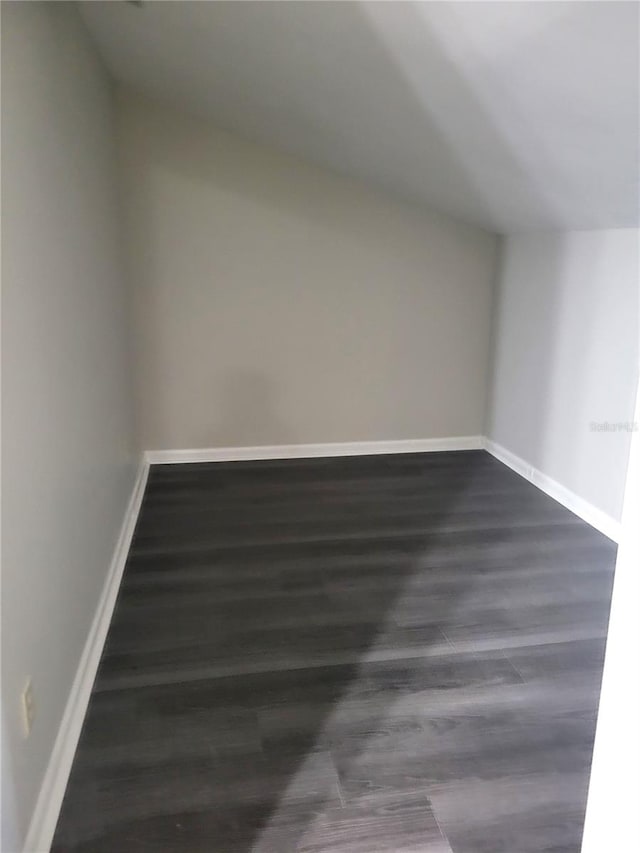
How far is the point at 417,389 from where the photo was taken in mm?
4156

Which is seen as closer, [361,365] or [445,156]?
[445,156]

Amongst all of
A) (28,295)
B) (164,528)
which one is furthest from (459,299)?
(28,295)

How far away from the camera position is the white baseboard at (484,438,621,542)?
10.2 ft

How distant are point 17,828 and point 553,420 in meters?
2.92

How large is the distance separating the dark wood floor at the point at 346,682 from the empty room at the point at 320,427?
11mm

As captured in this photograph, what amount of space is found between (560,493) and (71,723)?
2.54 m

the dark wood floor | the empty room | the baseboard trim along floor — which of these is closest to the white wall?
the empty room

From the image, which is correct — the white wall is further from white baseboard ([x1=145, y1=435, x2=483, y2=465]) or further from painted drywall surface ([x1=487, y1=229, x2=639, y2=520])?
white baseboard ([x1=145, y1=435, x2=483, y2=465])

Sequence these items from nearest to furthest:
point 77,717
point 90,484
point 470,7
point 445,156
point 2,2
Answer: point 2,2 → point 470,7 → point 77,717 → point 90,484 → point 445,156

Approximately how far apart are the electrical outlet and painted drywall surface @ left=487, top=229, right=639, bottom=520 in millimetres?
2478

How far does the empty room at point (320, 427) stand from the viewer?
1.56 m

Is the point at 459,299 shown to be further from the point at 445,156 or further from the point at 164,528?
the point at 164,528

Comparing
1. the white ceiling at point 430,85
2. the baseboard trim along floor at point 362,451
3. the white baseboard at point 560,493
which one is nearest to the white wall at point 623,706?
the white ceiling at point 430,85

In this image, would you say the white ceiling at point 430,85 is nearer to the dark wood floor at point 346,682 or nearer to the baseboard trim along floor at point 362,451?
the baseboard trim along floor at point 362,451
